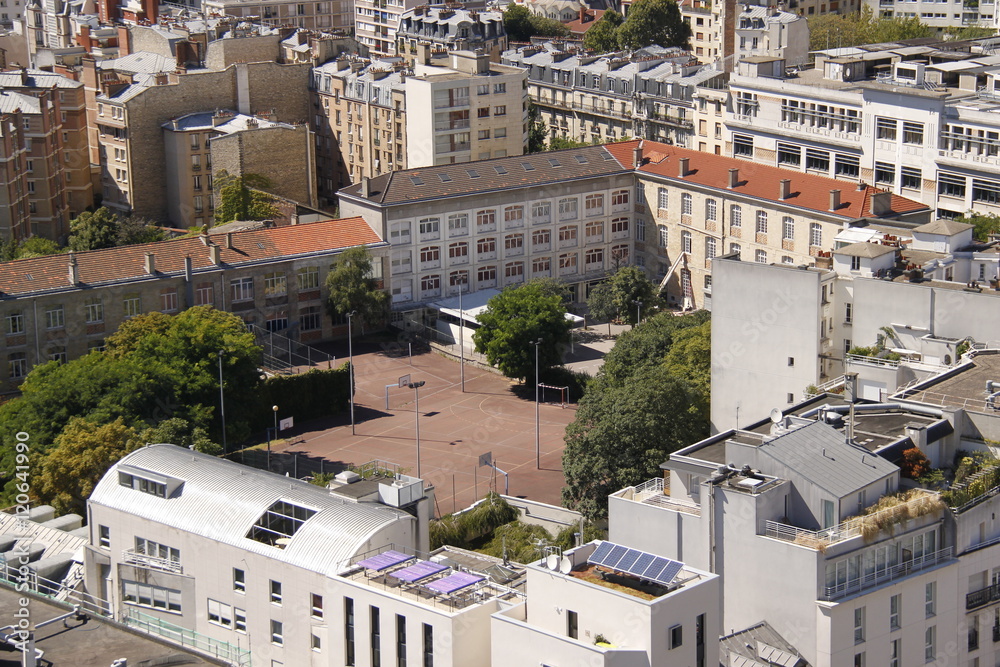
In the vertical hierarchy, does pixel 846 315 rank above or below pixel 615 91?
below

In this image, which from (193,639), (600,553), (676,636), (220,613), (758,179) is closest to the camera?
(676,636)

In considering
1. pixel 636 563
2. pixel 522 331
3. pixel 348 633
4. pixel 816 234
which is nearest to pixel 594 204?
pixel 816 234

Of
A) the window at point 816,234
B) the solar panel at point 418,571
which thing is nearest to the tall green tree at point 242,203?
the window at point 816,234

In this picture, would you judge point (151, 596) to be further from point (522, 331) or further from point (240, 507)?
point (522, 331)

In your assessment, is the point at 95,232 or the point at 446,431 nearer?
the point at 446,431

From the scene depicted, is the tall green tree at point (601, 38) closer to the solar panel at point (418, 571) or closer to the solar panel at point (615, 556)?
the solar panel at point (418, 571)

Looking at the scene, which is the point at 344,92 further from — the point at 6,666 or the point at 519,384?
the point at 6,666

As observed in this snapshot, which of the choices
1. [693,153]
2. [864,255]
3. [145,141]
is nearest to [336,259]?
[693,153]

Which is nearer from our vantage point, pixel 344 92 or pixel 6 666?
pixel 6 666
